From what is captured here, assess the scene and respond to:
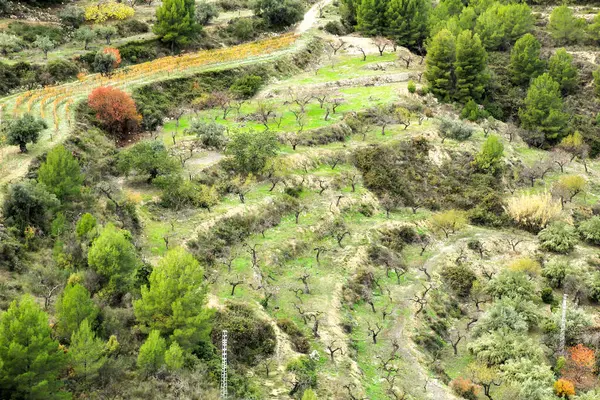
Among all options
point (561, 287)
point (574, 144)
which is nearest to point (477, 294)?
point (561, 287)

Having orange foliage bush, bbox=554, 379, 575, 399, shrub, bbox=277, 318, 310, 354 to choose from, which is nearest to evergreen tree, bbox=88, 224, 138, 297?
shrub, bbox=277, 318, 310, 354

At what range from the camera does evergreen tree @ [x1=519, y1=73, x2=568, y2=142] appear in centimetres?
7869

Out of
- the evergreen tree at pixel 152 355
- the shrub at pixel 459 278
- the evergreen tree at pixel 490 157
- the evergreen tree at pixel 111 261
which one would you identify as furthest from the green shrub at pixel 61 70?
the evergreen tree at pixel 152 355

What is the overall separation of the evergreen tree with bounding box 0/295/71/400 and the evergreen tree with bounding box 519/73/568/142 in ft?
223

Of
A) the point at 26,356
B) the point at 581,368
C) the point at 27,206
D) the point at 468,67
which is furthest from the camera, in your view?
the point at 468,67

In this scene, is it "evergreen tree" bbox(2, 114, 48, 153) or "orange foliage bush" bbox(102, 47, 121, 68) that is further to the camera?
"orange foliage bush" bbox(102, 47, 121, 68)

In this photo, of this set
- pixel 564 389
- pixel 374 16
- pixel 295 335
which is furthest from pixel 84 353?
pixel 374 16

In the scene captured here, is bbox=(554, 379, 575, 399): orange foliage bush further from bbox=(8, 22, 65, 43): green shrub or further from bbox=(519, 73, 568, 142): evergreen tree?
bbox=(8, 22, 65, 43): green shrub

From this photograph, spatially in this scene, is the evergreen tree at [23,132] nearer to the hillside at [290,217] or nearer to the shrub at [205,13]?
the hillside at [290,217]

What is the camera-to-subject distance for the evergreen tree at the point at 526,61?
90.9 meters

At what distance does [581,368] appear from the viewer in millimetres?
41094

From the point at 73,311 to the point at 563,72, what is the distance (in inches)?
3268

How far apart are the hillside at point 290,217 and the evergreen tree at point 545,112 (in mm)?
272

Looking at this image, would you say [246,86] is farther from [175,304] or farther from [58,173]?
[175,304]
